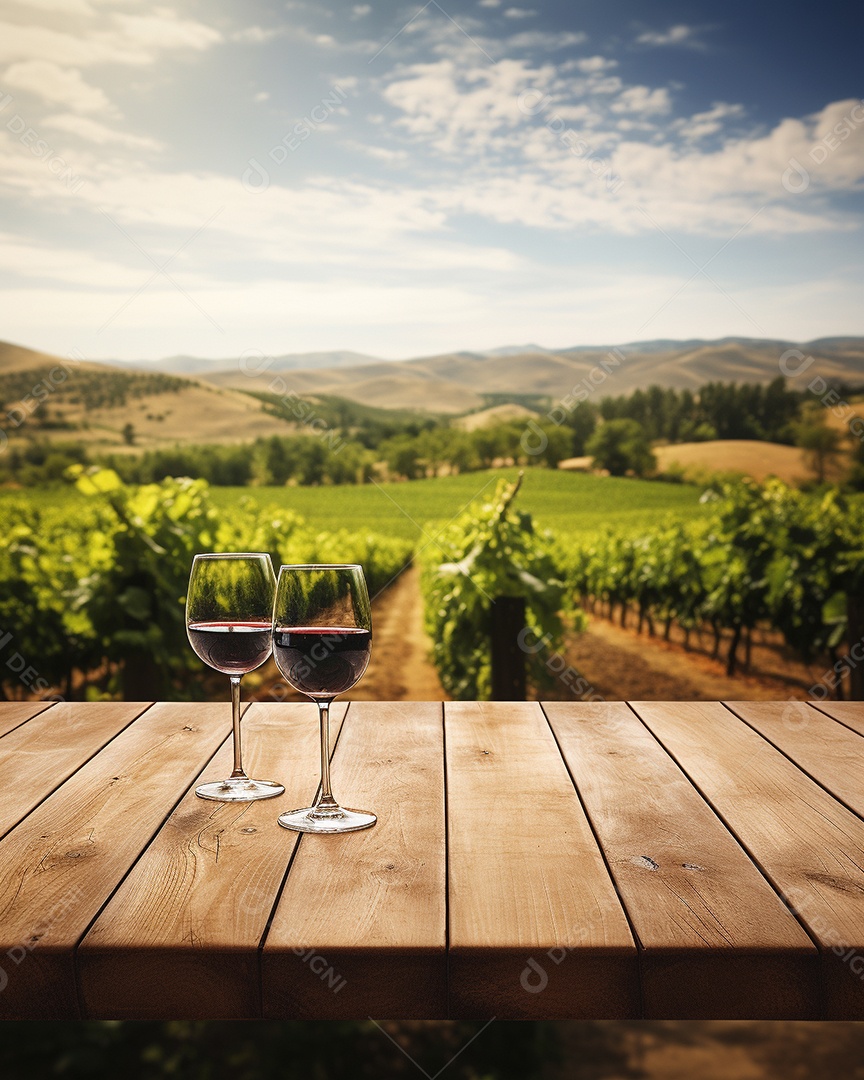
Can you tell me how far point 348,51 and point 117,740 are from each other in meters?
10.5

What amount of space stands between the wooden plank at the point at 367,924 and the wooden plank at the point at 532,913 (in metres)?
0.02

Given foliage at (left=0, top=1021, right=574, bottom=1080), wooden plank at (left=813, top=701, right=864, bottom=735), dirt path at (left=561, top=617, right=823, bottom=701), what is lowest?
dirt path at (left=561, top=617, right=823, bottom=701)

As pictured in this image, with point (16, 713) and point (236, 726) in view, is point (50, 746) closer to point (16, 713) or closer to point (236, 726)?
point (16, 713)

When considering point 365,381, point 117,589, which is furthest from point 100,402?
point 117,589

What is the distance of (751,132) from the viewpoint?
13.7 metres

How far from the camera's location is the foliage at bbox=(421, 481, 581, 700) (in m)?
4.71

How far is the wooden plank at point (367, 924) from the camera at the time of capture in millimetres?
794

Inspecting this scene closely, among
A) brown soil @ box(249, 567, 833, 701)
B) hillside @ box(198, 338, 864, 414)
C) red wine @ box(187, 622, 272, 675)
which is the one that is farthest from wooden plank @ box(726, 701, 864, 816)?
hillside @ box(198, 338, 864, 414)

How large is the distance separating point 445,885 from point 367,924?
0.11m

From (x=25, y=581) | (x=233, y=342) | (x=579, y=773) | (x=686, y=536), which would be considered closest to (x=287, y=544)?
(x=25, y=581)

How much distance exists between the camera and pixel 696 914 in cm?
86

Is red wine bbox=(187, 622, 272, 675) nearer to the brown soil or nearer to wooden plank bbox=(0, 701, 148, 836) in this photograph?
wooden plank bbox=(0, 701, 148, 836)

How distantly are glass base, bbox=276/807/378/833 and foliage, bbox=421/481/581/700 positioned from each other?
3.12 metres

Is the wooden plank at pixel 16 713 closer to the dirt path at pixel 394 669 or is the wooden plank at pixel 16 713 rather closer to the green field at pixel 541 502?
the dirt path at pixel 394 669
